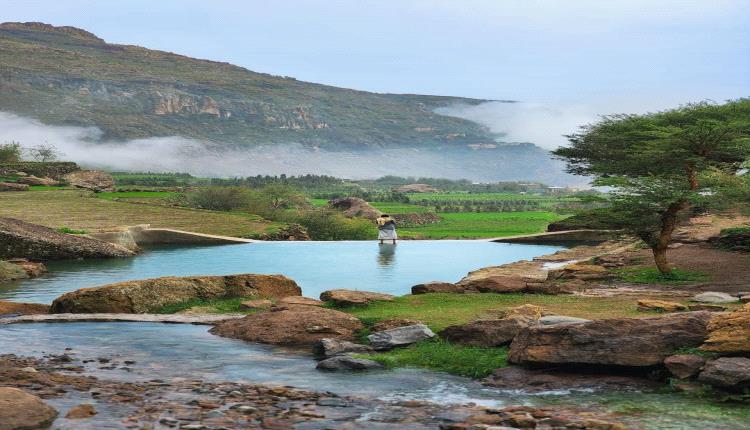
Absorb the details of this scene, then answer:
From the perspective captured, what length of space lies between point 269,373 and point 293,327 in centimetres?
251

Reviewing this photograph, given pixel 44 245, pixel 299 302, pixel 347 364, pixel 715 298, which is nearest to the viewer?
pixel 347 364

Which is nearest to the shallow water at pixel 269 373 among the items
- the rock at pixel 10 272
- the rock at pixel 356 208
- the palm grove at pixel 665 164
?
the rock at pixel 10 272

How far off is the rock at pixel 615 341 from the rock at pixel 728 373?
2.41 ft

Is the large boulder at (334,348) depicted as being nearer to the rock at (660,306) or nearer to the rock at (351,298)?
the rock at (351,298)

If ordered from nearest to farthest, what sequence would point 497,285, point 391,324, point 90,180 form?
point 391,324 < point 497,285 < point 90,180

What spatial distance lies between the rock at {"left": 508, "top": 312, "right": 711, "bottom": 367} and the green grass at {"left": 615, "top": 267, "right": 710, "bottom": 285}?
29.0ft

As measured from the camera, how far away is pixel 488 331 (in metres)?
11.8

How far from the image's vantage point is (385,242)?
1478 inches

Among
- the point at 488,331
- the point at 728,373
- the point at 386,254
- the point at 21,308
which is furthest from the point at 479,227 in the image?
the point at 728,373

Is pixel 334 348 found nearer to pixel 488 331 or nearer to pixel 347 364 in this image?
pixel 347 364

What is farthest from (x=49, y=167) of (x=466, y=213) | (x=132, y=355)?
(x=132, y=355)

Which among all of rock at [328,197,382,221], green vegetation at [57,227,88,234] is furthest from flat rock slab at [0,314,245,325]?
rock at [328,197,382,221]

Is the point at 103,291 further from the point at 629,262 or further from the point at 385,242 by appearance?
the point at 385,242

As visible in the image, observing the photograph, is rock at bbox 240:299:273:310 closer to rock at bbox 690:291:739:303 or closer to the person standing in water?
rock at bbox 690:291:739:303
